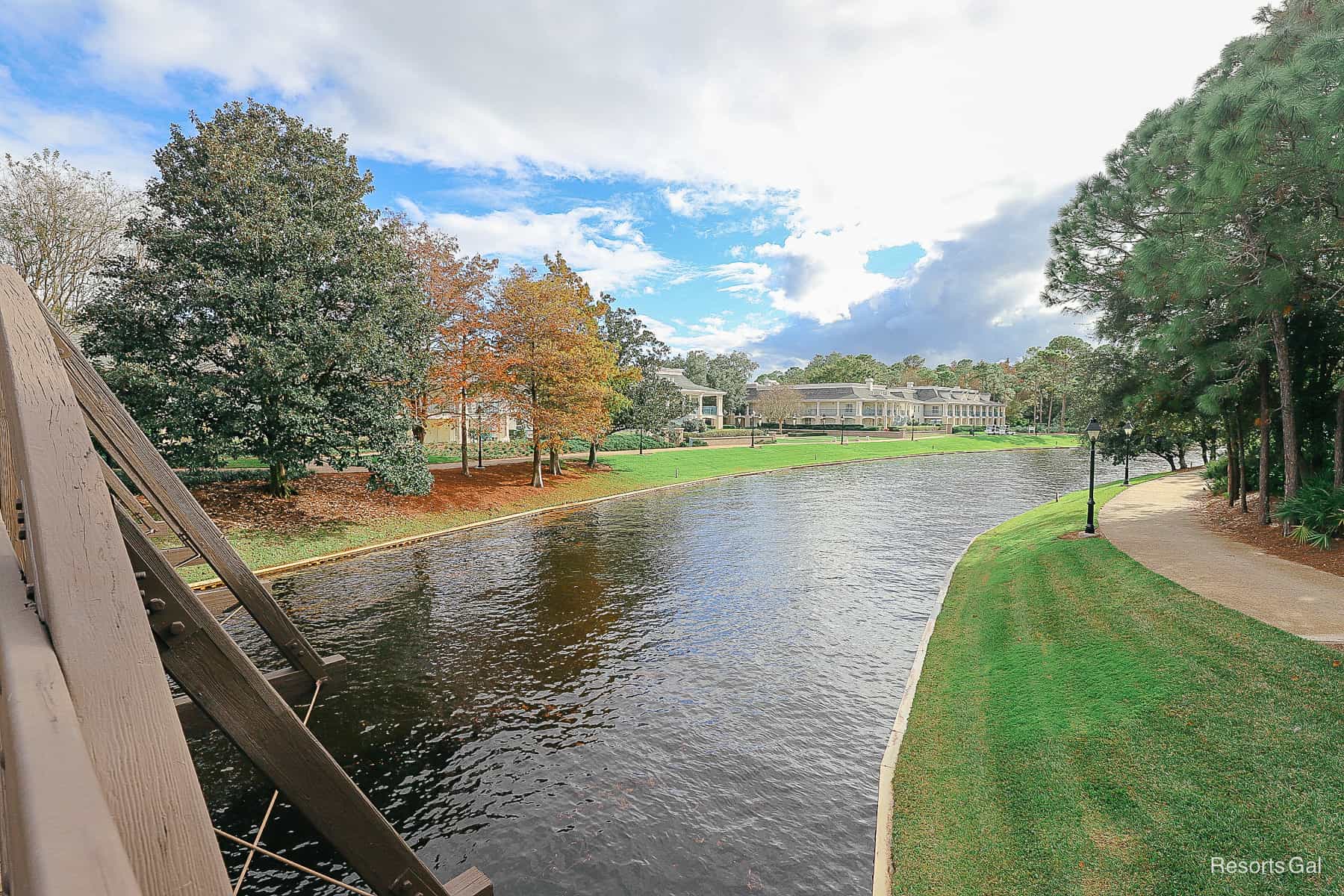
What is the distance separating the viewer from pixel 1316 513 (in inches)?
532

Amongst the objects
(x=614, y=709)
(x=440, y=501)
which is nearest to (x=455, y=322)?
(x=440, y=501)

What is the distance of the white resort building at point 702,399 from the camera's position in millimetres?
73500

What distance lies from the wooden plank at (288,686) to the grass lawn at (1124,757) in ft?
23.1

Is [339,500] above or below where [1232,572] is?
above

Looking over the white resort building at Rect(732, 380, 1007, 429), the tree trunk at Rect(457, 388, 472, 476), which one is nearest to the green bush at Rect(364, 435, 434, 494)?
the tree trunk at Rect(457, 388, 472, 476)

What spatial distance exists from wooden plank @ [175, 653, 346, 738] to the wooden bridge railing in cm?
487

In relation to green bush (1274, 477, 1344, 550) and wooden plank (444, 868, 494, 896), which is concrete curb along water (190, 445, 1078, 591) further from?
green bush (1274, 477, 1344, 550)

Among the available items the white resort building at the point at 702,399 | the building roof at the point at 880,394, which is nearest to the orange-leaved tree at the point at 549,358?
the white resort building at the point at 702,399

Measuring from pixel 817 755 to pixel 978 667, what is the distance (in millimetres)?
3583

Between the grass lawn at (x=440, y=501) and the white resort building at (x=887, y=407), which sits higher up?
the white resort building at (x=887, y=407)

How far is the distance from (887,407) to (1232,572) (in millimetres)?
87281

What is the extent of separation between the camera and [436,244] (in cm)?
2830

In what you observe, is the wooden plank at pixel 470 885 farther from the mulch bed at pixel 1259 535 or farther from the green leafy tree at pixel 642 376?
the green leafy tree at pixel 642 376

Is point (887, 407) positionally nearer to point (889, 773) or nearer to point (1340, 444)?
point (1340, 444)
